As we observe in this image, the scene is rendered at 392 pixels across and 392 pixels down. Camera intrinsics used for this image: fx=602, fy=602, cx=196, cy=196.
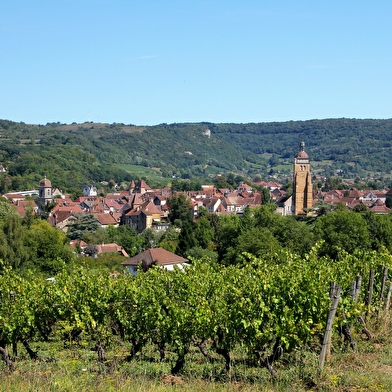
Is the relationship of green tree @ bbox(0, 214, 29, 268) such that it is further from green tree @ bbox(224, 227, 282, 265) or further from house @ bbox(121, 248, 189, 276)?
green tree @ bbox(224, 227, 282, 265)

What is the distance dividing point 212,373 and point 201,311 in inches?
47.6

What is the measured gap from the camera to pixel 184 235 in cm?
4969

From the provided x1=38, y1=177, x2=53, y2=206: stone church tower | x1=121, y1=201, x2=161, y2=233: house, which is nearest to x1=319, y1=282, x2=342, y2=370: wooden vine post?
x1=121, y1=201, x2=161, y2=233: house

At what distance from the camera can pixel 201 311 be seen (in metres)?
11.4

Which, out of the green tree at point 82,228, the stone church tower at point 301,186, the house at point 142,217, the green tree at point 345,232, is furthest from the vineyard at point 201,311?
the stone church tower at point 301,186

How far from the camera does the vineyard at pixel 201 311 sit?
428 inches

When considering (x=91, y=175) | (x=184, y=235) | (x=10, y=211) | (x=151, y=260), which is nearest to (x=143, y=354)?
(x=151, y=260)

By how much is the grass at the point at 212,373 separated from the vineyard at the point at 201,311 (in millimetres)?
221

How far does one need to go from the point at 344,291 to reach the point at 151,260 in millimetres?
23719

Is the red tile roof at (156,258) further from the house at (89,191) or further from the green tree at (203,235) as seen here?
the house at (89,191)

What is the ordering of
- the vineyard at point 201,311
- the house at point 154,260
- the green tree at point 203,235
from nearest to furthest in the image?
the vineyard at point 201,311 → the house at point 154,260 → the green tree at point 203,235

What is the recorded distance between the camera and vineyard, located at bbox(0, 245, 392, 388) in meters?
10.9

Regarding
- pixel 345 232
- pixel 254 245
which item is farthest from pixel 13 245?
pixel 345 232

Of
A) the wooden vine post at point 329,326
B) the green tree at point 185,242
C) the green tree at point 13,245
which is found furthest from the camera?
the green tree at point 185,242
